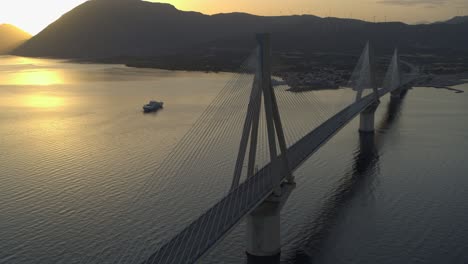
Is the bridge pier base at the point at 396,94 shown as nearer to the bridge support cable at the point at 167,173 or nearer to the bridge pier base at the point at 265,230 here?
the bridge support cable at the point at 167,173

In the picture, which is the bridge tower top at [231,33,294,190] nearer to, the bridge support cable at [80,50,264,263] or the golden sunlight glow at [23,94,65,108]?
the bridge support cable at [80,50,264,263]

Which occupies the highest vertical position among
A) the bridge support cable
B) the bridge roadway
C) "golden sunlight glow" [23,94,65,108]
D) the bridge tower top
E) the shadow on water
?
the bridge tower top

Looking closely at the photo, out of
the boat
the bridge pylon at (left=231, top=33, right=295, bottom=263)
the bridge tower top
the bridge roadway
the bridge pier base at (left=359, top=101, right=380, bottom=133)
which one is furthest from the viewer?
the boat

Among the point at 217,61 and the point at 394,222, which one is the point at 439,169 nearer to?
the point at 394,222

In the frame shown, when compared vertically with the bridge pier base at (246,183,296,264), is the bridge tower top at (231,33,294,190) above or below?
above

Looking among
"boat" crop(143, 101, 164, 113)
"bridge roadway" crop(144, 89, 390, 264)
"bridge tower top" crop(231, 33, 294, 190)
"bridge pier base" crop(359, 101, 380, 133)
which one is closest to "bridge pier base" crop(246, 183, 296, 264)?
"bridge roadway" crop(144, 89, 390, 264)

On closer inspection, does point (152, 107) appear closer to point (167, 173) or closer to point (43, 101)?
point (43, 101)

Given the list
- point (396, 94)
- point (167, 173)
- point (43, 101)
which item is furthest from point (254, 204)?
point (43, 101)
